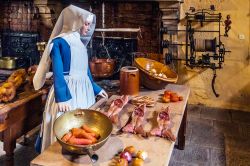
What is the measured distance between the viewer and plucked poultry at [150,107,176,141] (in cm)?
143

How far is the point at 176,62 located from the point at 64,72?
2.14 metres

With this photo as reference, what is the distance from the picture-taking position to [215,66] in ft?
12.1

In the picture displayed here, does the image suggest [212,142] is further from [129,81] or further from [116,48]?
[116,48]

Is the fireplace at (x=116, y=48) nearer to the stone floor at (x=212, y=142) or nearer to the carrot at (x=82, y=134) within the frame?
the stone floor at (x=212, y=142)

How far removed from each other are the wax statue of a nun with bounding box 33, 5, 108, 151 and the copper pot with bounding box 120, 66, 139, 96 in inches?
7.7

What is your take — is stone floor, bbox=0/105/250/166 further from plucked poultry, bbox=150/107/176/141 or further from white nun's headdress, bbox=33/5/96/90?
plucked poultry, bbox=150/107/176/141

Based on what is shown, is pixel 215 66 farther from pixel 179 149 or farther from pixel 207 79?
pixel 179 149

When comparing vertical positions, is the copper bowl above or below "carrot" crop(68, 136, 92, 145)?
above

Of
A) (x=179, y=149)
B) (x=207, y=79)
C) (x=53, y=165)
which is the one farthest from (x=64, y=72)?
(x=207, y=79)

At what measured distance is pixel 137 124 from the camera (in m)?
1.53

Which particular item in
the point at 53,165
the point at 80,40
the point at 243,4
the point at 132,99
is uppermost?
the point at 243,4

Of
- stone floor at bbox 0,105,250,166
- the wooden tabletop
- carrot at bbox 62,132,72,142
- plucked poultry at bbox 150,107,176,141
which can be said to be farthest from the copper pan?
stone floor at bbox 0,105,250,166

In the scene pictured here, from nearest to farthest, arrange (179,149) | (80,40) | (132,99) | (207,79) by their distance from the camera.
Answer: (132,99) < (80,40) < (179,149) < (207,79)

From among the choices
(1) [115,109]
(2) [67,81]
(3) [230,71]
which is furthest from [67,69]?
(3) [230,71]
